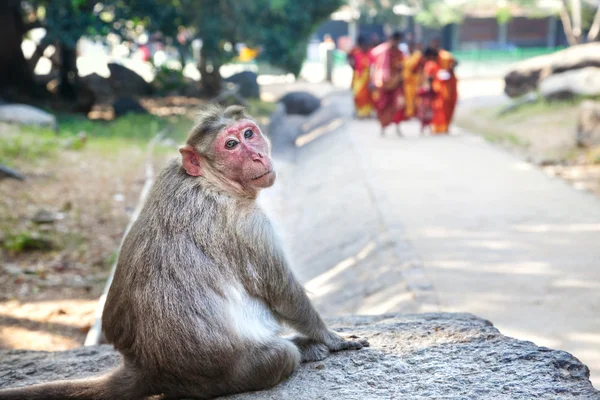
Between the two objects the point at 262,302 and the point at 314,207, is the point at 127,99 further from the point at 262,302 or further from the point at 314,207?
the point at 262,302

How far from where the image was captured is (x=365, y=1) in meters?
35.4

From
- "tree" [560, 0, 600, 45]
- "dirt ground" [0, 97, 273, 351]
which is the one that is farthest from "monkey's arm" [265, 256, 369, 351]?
"tree" [560, 0, 600, 45]

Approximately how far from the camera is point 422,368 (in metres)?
3.45

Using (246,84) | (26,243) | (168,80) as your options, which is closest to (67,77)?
(168,80)

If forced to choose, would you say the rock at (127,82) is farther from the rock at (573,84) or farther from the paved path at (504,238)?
the rock at (573,84)

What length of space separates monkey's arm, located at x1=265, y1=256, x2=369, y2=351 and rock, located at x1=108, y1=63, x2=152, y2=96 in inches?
693

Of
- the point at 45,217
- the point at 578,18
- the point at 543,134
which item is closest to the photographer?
the point at 45,217

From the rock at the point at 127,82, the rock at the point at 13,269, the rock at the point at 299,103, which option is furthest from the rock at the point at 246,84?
the rock at the point at 13,269

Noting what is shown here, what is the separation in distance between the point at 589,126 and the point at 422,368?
1145 cm

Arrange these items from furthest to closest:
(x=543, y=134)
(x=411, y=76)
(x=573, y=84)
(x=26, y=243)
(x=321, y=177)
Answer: (x=573, y=84) → (x=411, y=76) → (x=543, y=134) → (x=321, y=177) → (x=26, y=243)

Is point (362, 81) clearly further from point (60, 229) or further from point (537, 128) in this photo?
point (60, 229)

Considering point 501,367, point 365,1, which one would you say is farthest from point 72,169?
point 365,1

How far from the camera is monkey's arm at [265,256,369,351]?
3.32 meters

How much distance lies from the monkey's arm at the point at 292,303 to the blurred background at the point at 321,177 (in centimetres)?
53
